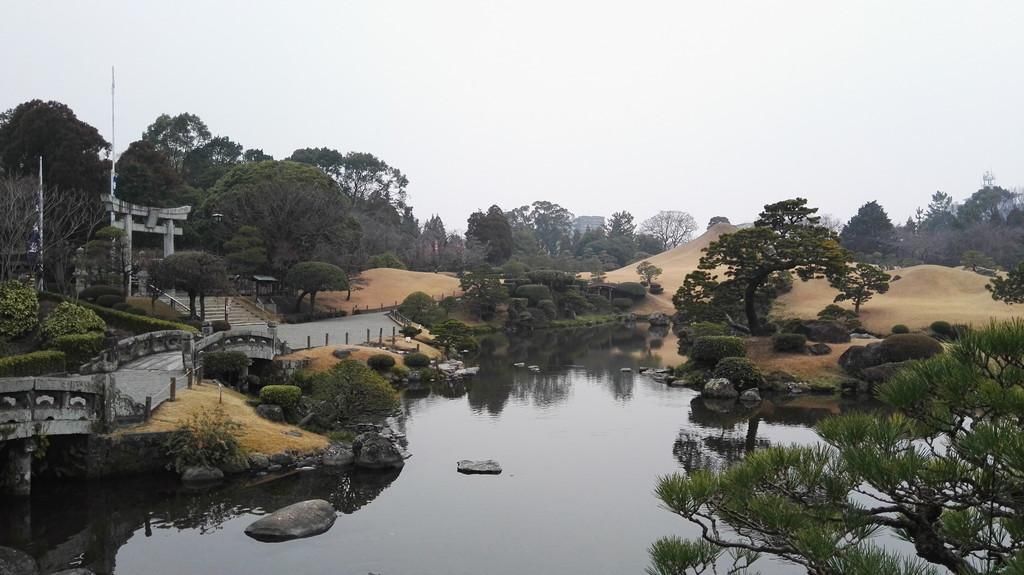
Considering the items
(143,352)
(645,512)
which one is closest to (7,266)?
(143,352)

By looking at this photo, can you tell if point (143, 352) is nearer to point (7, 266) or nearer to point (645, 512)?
point (7, 266)

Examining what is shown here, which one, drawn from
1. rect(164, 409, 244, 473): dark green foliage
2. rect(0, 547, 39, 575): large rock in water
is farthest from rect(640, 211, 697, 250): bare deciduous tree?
rect(0, 547, 39, 575): large rock in water

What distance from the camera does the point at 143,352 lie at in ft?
72.9

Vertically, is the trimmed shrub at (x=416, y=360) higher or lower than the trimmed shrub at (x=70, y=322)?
lower

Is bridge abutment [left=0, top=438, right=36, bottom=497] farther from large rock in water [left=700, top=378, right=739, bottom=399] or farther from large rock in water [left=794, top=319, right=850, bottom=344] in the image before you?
large rock in water [left=794, top=319, right=850, bottom=344]

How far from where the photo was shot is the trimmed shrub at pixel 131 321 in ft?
88.3

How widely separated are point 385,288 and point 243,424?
35.4 m

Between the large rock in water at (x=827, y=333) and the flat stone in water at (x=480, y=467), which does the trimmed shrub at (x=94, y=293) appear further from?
the large rock in water at (x=827, y=333)

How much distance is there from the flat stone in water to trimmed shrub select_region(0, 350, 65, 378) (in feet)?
36.1

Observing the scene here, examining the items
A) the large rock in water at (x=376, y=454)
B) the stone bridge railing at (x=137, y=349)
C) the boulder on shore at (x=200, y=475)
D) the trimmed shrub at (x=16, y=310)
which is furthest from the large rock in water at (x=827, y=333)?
the trimmed shrub at (x=16, y=310)

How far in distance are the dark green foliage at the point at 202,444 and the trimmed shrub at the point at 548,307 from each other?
1602 inches

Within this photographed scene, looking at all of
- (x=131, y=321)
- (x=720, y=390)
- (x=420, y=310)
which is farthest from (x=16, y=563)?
(x=420, y=310)

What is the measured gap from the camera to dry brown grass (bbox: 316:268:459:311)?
47.2 m

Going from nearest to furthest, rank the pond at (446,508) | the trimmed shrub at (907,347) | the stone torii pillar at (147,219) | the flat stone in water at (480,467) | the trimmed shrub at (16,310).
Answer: the pond at (446,508) < the flat stone in water at (480,467) < the trimmed shrub at (16,310) < the trimmed shrub at (907,347) < the stone torii pillar at (147,219)
